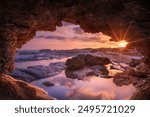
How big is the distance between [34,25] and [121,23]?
145 inches

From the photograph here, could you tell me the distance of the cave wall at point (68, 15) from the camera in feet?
30.6

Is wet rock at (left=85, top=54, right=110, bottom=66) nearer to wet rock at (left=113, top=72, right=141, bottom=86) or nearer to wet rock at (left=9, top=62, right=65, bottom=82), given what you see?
wet rock at (left=9, top=62, right=65, bottom=82)

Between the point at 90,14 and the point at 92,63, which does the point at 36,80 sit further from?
the point at 90,14

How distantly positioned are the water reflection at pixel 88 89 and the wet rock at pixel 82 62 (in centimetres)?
391

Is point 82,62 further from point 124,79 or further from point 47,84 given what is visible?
point 47,84

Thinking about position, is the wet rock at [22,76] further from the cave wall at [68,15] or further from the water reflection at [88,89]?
the cave wall at [68,15]

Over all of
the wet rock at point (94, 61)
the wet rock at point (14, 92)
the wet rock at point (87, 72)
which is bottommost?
the wet rock at point (14, 92)

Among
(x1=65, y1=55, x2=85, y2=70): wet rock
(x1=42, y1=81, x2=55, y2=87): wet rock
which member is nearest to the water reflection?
(x1=42, y1=81, x2=55, y2=87): wet rock

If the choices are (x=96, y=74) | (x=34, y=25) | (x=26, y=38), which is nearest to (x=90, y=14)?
(x=34, y=25)

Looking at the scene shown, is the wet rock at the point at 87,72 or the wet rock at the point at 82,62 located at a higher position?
the wet rock at the point at 82,62

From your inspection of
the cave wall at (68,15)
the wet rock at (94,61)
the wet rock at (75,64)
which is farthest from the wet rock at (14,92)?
the wet rock at (94,61)

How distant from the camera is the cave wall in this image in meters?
9.32

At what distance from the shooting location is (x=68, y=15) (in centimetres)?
1002

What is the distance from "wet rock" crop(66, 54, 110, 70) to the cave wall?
15745 millimetres
